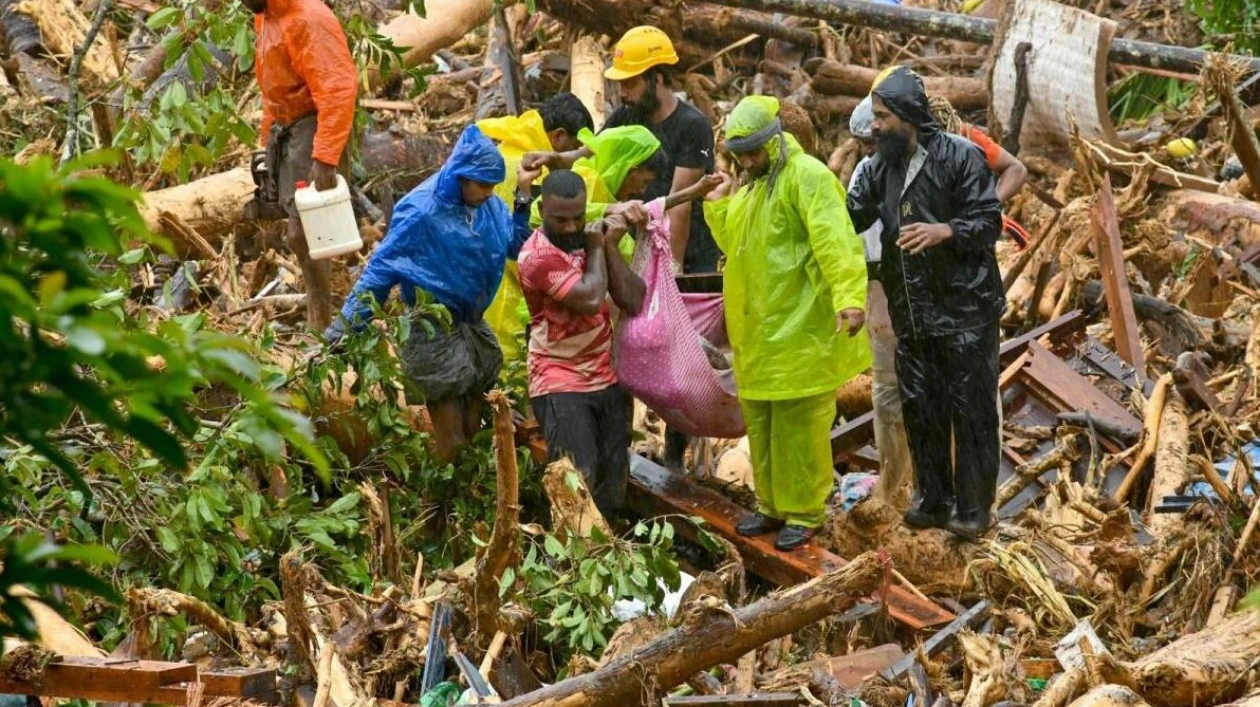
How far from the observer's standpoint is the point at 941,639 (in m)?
6.32

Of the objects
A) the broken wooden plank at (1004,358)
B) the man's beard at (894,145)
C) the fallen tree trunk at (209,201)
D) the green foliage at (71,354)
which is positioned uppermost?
the green foliage at (71,354)

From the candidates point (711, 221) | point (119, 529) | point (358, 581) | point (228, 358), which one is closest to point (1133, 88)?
point (711, 221)

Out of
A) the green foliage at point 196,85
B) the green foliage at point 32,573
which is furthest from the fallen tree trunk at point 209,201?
the green foliage at point 32,573

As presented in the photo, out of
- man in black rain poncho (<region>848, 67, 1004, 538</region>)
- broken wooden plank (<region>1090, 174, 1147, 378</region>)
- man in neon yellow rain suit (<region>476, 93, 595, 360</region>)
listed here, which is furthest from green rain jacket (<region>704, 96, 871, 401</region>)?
broken wooden plank (<region>1090, 174, 1147, 378</region>)

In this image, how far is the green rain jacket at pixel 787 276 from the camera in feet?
21.8

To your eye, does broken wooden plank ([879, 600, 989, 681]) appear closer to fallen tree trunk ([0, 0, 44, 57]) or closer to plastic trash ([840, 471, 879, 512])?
Answer: plastic trash ([840, 471, 879, 512])

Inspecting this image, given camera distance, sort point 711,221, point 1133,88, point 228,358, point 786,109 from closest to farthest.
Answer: point 228,358 < point 711,221 < point 786,109 < point 1133,88

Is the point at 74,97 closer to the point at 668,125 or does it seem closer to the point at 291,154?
the point at 291,154

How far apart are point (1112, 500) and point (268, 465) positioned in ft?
11.8

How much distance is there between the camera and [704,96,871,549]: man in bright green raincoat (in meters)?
6.59

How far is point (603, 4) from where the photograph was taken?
451 inches

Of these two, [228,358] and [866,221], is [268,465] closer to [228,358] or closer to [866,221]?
[866,221]

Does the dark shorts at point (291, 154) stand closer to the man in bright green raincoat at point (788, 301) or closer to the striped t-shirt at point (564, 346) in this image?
the striped t-shirt at point (564, 346)

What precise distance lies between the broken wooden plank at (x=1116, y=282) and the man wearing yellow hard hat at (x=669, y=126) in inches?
89.5
